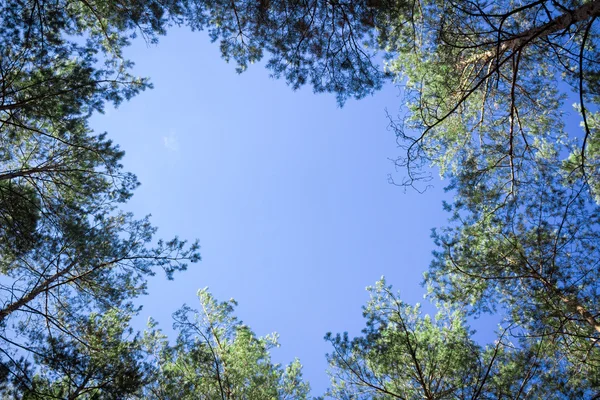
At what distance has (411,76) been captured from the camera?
8.43m

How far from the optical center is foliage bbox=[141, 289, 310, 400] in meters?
5.05

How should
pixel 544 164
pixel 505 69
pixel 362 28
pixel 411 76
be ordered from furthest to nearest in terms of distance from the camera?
pixel 411 76, pixel 505 69, pixel 544 164, pixel 362 28

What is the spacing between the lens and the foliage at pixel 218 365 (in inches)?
199

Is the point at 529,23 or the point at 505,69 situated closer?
the point at 529,23

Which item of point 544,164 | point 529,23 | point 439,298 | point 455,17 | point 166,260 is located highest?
point 529,23

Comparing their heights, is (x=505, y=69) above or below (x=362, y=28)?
above

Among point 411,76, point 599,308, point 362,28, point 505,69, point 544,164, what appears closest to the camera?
point 599,308

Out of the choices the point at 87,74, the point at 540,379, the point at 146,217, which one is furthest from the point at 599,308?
the point at 87,74

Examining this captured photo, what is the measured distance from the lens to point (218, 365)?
18.8 ft

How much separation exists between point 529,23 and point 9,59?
8.51 m

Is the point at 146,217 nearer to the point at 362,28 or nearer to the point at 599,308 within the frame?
the point at 362,28

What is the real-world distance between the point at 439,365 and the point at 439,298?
1.26 metres

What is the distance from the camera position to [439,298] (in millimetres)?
6465

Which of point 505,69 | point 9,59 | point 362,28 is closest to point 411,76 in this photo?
point 505,69
